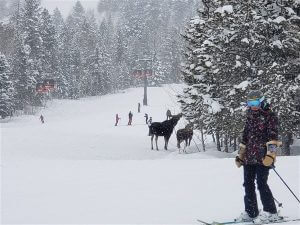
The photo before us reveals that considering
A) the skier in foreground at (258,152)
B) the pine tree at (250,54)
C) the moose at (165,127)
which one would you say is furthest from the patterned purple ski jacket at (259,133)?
the moose at (165,127)

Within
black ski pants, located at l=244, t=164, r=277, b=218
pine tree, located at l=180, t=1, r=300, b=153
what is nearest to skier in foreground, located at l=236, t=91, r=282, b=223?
black ski pants, located at l=244, t=164, r=277, b=218

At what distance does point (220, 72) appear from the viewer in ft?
62.0

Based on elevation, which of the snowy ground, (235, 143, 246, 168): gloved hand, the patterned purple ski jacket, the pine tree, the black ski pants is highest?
the pine tree

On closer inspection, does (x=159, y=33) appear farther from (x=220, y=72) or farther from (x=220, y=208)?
(x=220, y=208)

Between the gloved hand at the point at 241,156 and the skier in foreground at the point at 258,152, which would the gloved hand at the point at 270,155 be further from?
the gloved hand at the point at 241,156

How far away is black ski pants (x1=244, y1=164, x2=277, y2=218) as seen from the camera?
6.18 meters

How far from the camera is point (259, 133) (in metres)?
6.18

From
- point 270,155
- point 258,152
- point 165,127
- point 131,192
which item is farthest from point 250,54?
point 270,155

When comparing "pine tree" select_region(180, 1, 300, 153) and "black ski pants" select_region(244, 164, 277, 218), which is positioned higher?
"pine tree" select_region(180, 1, 300, 153)

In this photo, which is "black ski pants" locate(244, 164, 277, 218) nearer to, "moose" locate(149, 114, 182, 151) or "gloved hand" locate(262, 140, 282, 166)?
"gloved hand" locate(262, 140, 282, 166)

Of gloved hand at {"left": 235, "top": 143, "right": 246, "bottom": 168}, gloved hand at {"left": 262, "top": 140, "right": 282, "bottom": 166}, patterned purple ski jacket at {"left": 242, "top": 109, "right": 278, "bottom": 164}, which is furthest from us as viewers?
gloved hand at {"left": 235, "top": 143, "right": 246, "bottom": 168}

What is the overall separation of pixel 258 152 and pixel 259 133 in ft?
0.92

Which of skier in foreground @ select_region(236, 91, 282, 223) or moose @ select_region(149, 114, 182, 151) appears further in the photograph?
moose @ select_region(149, 114, 182, 151)

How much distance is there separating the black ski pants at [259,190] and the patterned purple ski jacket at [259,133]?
15 cm
